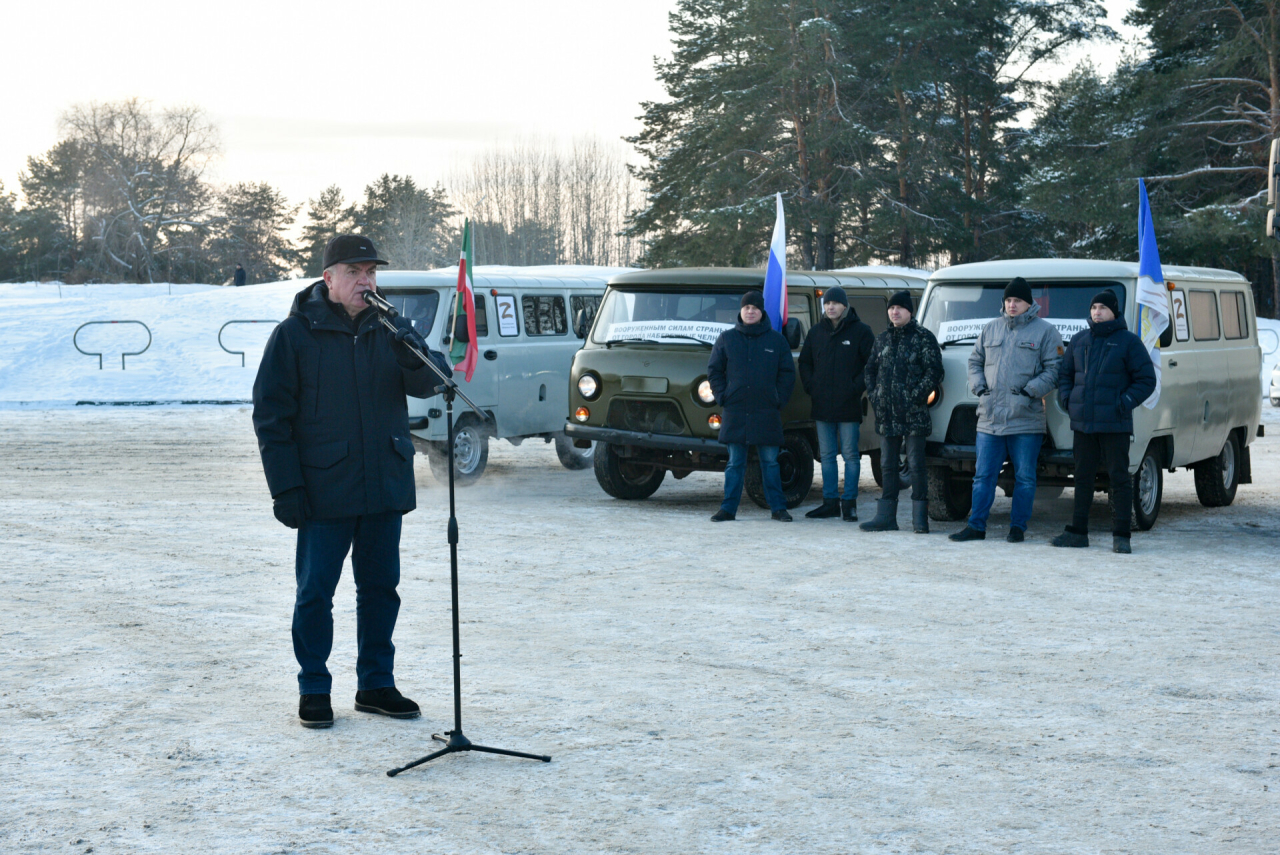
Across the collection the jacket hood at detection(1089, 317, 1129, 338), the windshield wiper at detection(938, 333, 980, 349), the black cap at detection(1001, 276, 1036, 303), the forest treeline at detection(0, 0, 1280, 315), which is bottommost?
the windshield wiper at detection(938, 333, 980, 349)

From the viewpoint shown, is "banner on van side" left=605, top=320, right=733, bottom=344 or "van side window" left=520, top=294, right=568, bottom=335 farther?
"van side window" left=520, top=294, right=568, bottom=335

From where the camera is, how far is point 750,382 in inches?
429

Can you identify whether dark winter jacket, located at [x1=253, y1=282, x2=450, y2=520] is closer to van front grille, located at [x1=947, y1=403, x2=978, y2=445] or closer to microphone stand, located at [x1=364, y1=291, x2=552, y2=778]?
microphone stand, located at [x1=364, y1=291, x2=552, y2=778]

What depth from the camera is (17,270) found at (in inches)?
3223

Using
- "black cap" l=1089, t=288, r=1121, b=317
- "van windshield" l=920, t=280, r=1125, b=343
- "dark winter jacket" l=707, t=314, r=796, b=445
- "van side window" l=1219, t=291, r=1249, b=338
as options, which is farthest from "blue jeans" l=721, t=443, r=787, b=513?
"van side window" l=1219, t=291, r=1249, b=338

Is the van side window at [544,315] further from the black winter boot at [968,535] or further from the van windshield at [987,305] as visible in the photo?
the black winter boot at [968,535]

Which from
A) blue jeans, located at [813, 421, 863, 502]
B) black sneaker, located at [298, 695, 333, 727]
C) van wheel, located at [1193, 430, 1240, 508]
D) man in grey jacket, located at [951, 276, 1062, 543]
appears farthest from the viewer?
van wheel, located at [1193, 430, 1240, 508]

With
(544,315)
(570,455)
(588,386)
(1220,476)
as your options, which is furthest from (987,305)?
(570,455)

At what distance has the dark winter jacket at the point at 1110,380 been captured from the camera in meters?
9.36

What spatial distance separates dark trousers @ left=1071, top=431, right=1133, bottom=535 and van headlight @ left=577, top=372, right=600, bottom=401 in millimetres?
4354

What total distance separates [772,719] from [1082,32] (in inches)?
1830

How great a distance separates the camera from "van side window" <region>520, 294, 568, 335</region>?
14.3 meters

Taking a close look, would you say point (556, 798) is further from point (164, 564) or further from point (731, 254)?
point (731, 254)

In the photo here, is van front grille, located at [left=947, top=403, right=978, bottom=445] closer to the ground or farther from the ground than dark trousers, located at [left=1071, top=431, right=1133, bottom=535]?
farther from the ground
